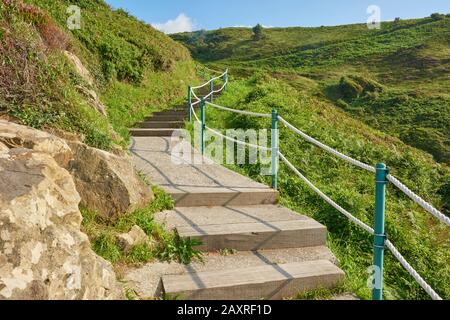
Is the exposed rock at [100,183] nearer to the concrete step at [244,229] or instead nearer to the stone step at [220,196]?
the concrete step at [244,229]

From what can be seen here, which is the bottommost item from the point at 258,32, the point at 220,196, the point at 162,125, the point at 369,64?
the point at 220,196

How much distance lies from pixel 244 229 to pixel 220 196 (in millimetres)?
1139

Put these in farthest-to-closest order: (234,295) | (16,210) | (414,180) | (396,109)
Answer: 1. (396,109)
2. (414,180)
3. (234,295)
4. (16,210)

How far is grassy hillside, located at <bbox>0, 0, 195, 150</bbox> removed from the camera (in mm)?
5395

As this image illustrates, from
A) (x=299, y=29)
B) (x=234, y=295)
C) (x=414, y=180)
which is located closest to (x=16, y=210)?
(x=234, y=295)

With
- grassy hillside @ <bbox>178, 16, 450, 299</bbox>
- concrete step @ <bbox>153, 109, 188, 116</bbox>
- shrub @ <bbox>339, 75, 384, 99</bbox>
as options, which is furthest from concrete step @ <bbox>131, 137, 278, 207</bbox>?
shrub @ <bbox>339, 75, 384, 99</bbox>

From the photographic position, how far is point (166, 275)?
3.94m

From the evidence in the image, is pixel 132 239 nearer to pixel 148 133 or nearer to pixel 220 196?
pixel 220 196

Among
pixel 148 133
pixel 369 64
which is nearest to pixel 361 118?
pixel 148 133

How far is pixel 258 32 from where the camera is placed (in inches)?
2490

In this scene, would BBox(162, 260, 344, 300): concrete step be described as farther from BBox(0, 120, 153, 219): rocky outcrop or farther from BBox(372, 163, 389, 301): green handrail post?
BBox(0, 120, 153, 219): rocky outcrop

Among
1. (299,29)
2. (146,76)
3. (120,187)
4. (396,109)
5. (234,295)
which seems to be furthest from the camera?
(299,29)

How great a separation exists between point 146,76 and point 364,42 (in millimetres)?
41831

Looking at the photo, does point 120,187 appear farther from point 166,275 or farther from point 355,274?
point 355,274
